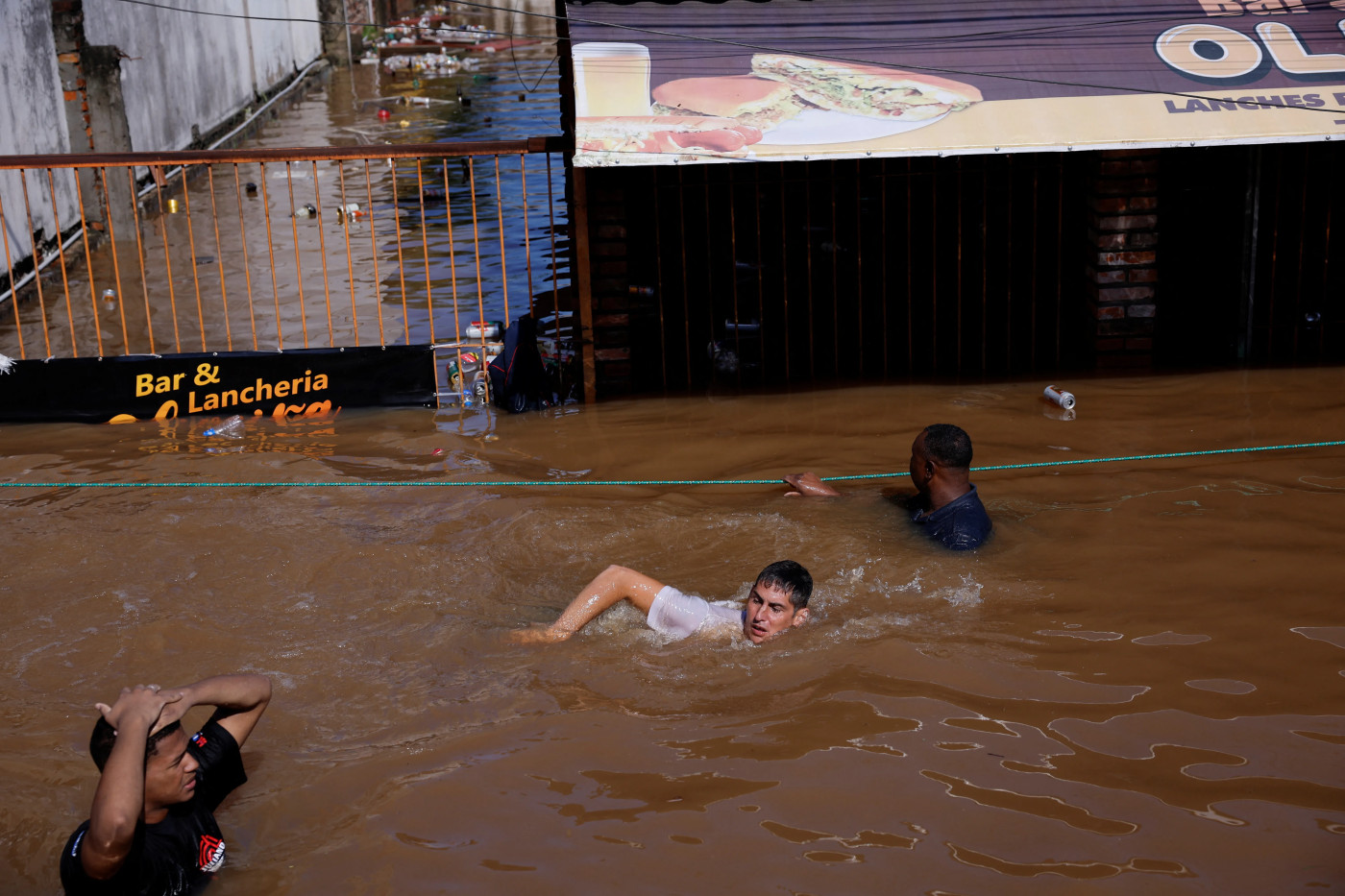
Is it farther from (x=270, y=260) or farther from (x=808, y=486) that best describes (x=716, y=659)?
(x=270, y=260)

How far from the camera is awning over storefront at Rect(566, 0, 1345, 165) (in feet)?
26.8

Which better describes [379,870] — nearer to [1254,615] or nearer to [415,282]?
[1254,615]

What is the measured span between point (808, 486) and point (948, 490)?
96 centimetres

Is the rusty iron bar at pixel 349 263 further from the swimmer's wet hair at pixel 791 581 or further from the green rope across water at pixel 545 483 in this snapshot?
the swimmer's wet hair at pixel 791 581

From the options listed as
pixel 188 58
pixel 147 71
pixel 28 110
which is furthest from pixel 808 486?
pixel 188 58

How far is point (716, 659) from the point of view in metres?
5.49

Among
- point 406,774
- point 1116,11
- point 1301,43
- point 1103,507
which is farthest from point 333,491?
point 1301,43

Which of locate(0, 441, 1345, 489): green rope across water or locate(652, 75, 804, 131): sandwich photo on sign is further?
locate(652, 75, 804, 131): sandwich photo on sign

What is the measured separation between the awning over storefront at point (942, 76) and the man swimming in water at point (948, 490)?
239 centimetres

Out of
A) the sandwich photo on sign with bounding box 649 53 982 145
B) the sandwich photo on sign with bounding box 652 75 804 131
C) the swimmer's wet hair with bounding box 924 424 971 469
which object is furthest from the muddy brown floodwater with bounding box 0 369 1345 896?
the sandwich photo on sign with bounding box 652 75 804 131

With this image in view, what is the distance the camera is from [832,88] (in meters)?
8.58

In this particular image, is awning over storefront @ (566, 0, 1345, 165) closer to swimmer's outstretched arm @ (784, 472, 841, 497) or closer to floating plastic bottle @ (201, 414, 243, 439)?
swimmer's outstretched arm @ (784, 472, 841, 497)

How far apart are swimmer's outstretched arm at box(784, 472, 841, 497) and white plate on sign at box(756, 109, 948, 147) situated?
2265 millimetres

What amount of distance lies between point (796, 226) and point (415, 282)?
388 cm
